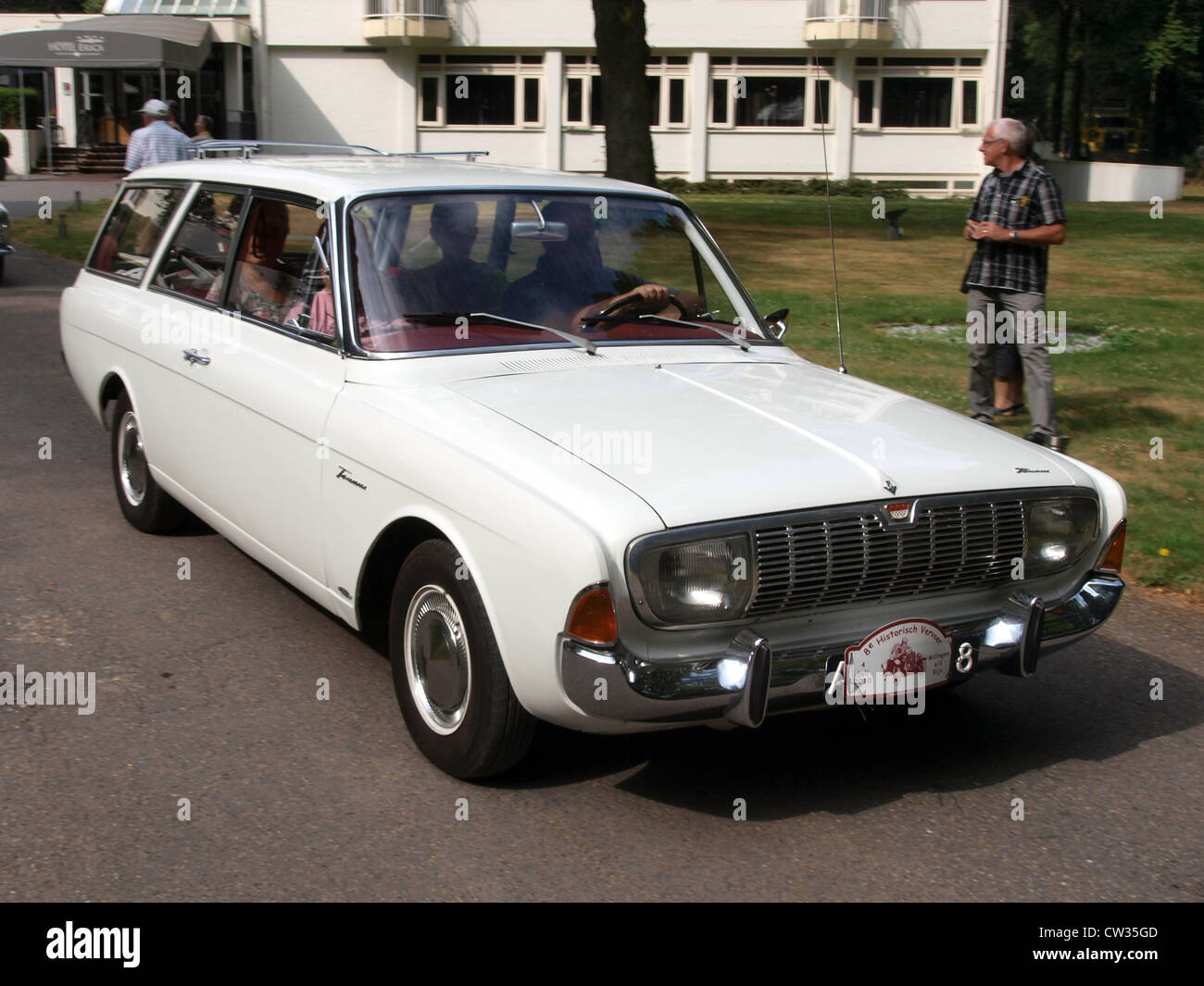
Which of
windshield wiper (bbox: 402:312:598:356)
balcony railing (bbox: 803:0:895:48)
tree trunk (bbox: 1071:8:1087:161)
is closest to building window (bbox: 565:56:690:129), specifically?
balcony railing (bbox: 803:0:895:48)

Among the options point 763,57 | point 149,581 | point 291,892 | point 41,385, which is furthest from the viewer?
point 763,57

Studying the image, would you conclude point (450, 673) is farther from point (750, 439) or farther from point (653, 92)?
point (653, 92)

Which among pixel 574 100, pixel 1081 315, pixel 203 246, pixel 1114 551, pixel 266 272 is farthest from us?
pixel 574 100

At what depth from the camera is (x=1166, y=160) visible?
51.9m

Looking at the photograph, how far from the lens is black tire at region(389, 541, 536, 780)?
3.90 m

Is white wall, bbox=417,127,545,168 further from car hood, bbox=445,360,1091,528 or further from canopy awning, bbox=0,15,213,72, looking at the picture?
car hood, bbox=445,360,1091,528

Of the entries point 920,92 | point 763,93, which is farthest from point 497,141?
point 920,92

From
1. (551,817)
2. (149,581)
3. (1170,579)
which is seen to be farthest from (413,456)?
(1170,579)

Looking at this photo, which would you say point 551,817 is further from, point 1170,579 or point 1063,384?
point 1063,384

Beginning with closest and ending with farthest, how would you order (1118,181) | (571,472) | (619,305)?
1. (571,472)
2. (619,305)
3. (1118,181)

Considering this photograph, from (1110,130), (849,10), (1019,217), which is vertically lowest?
(1019,217)

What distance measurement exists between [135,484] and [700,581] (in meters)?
4.04

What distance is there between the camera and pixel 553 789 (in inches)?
163

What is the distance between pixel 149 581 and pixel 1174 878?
170 inches
